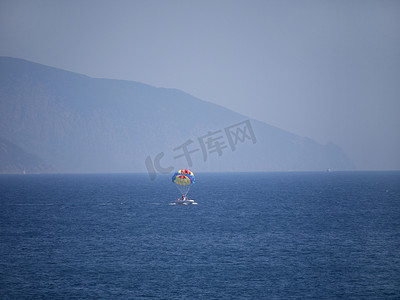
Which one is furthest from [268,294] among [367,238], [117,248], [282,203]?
[282,203]

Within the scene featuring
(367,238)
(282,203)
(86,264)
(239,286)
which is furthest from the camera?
(282,203)

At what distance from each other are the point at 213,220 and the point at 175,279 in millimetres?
46863

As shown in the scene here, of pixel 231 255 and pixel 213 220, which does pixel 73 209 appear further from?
pixel 231 255

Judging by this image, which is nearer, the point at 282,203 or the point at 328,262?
the point at 328,262

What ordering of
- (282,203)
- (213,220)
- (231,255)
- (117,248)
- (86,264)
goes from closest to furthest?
(86,264) → (231,255) → (117,248) → (213,220) → (282,203)

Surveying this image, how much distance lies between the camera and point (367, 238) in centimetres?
8156

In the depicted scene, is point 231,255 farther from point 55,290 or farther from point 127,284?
point 55,290

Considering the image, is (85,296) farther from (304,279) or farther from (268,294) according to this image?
(304,279)

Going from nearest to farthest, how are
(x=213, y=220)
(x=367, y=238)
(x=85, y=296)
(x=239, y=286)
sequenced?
(x=85, y=296), (x=239, y=286), (x=367, y=238), (x=213, y=220)

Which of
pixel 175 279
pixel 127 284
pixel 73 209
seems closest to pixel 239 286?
pixel 175 279

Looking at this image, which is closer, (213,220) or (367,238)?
(367,238)

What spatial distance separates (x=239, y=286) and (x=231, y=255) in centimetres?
1397

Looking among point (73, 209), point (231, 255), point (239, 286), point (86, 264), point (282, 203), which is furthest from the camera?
point (282, 203)

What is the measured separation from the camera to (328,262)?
6400 cm
